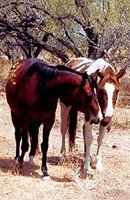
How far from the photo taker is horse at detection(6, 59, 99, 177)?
7.36 metres

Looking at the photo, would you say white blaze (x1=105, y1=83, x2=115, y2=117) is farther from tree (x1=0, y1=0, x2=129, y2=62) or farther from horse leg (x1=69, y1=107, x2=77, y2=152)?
tree (x1=0, y1=0, x2=129, y2=62)

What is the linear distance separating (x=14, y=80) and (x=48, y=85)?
0.63m

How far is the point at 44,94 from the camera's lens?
7.51 meters

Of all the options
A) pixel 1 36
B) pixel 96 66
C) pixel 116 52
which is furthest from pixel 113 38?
pixel 96 66

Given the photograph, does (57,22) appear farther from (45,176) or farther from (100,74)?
(45,176)

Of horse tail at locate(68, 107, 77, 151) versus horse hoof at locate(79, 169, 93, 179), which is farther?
horse tail at locate(68, 107, 77, 151)

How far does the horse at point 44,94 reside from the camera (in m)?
7.36

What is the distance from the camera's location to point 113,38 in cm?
1498

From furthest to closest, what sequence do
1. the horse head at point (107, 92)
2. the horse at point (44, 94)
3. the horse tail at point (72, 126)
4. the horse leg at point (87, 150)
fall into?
1. the horse tail at point (72, 126)
2. the horse leg at point (87, 150)
3. the horse head at point (107, 92)
4. the horse at point (44, 94)

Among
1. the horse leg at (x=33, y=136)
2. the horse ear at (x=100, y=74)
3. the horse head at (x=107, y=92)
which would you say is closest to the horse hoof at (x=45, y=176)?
the horse leg at (x=33, y=136)

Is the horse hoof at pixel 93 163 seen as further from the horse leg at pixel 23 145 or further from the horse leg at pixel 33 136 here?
the horse leg at pixel 23 145

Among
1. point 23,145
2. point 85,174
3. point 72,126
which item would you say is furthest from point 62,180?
point 72,126

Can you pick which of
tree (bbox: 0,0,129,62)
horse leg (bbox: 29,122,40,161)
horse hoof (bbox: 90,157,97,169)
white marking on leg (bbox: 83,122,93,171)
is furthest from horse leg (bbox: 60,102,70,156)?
tree (bbox: 0,0,129,62)

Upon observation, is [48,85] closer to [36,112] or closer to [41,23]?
[36,112]
